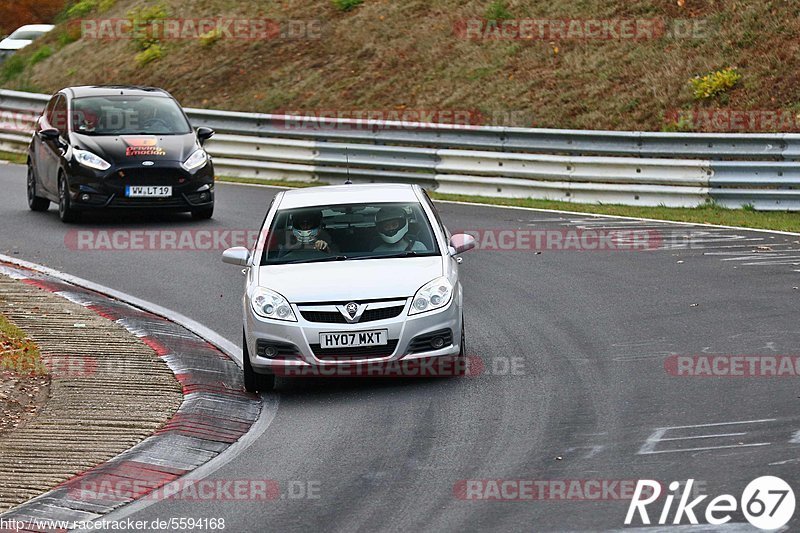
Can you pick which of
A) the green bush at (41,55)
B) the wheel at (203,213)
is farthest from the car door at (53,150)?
the green bush at (41,55)

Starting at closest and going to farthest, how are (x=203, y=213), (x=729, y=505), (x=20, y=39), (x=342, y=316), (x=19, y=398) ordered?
(x=729, y=505)
(x=19, y=398)
(x=342, y=316)
(x=203, y=213)
(x=20, y=39)

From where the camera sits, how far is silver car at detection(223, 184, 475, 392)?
9.88 m

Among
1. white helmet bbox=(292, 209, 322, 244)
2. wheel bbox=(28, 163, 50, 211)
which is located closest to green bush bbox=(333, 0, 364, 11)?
wheel bbox=(28, 163, 50, 211)

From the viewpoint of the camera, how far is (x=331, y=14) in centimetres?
3125

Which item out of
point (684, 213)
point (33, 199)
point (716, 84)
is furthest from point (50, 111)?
point (716, 84)

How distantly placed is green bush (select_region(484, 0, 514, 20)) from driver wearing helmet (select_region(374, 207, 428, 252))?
58.3 ft

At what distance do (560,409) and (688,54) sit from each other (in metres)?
16.4

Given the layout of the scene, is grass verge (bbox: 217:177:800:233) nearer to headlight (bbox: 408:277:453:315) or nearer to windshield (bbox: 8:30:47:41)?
headlight (bbox: 408:277:453:315)

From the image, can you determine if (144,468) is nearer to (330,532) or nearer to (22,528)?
(22,528)

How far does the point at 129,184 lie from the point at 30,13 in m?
30.0

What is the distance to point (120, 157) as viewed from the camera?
60.1 feet

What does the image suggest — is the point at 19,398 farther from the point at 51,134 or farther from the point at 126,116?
the point at 126,116

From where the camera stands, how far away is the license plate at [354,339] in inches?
387

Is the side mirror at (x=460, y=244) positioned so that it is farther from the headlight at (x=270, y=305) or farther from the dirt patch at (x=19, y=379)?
the dirt patch at (x=19, y=379)
